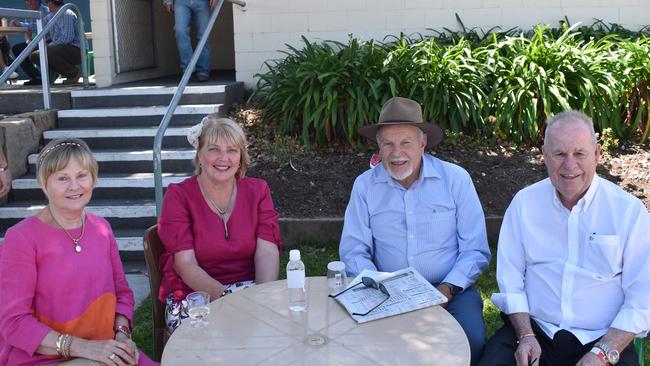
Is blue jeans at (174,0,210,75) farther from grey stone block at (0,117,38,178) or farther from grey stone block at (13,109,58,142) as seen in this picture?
grey stone block at (0,117,38,178)

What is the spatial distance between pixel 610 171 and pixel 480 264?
11.3 feet

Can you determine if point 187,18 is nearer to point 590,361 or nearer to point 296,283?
point 296,283

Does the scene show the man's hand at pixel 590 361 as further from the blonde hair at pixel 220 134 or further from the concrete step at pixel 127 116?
the concrete step at pixel 127 116

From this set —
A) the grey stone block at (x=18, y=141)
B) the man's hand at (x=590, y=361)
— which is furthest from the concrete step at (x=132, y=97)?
the man's hand at (x=590, y=361)

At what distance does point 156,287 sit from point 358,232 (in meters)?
1.11

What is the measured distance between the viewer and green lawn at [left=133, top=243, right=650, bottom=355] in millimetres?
4031

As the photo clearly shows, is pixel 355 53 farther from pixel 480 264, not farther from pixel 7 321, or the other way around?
pixel 7 321

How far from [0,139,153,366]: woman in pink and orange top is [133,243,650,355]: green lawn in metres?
1.13

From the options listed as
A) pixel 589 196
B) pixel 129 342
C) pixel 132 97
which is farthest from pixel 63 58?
pixel 589 196

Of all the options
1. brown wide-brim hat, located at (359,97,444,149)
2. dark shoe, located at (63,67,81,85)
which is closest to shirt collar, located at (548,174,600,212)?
brown wide-brim hat, located at (359,97,444,149)

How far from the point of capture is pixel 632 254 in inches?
109

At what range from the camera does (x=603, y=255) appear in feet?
9.23

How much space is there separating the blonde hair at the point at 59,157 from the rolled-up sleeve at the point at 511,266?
1.95 metres

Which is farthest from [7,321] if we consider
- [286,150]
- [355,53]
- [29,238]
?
[355,53]
